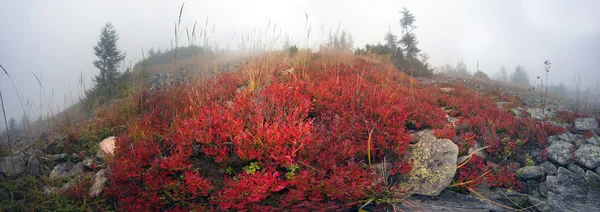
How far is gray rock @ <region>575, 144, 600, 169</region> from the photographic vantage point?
4.25 metres

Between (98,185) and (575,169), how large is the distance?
671cm

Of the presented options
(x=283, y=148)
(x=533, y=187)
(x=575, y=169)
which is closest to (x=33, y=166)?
(x=283, y=148)

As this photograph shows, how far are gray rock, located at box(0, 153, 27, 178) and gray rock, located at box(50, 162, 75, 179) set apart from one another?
0.50 meters

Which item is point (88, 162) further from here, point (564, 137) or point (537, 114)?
point (537, 114)

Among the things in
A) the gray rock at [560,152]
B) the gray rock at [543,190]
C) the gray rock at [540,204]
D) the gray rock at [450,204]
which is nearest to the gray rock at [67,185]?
the gray rock at [450,204]

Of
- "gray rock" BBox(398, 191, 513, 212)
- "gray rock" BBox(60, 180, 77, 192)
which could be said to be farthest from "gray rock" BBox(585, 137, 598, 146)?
"gray rock" BBox(60, 180, 77, 192)

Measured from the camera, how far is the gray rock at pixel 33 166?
447cm

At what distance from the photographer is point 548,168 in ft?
14.0

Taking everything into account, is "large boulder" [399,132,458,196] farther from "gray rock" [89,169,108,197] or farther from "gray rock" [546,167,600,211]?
"gray rock" [89,169,108,197]

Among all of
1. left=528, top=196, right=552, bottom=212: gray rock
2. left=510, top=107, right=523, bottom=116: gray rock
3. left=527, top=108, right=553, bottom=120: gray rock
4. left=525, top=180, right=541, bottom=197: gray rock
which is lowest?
left=528, top=196, right=552, bottom=212: gray rock

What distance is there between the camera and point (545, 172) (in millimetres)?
4211

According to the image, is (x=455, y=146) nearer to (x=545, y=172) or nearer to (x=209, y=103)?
(x=545, y=172)

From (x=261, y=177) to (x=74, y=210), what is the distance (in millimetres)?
2291

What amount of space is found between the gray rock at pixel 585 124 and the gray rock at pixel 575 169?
1720 millimetres
